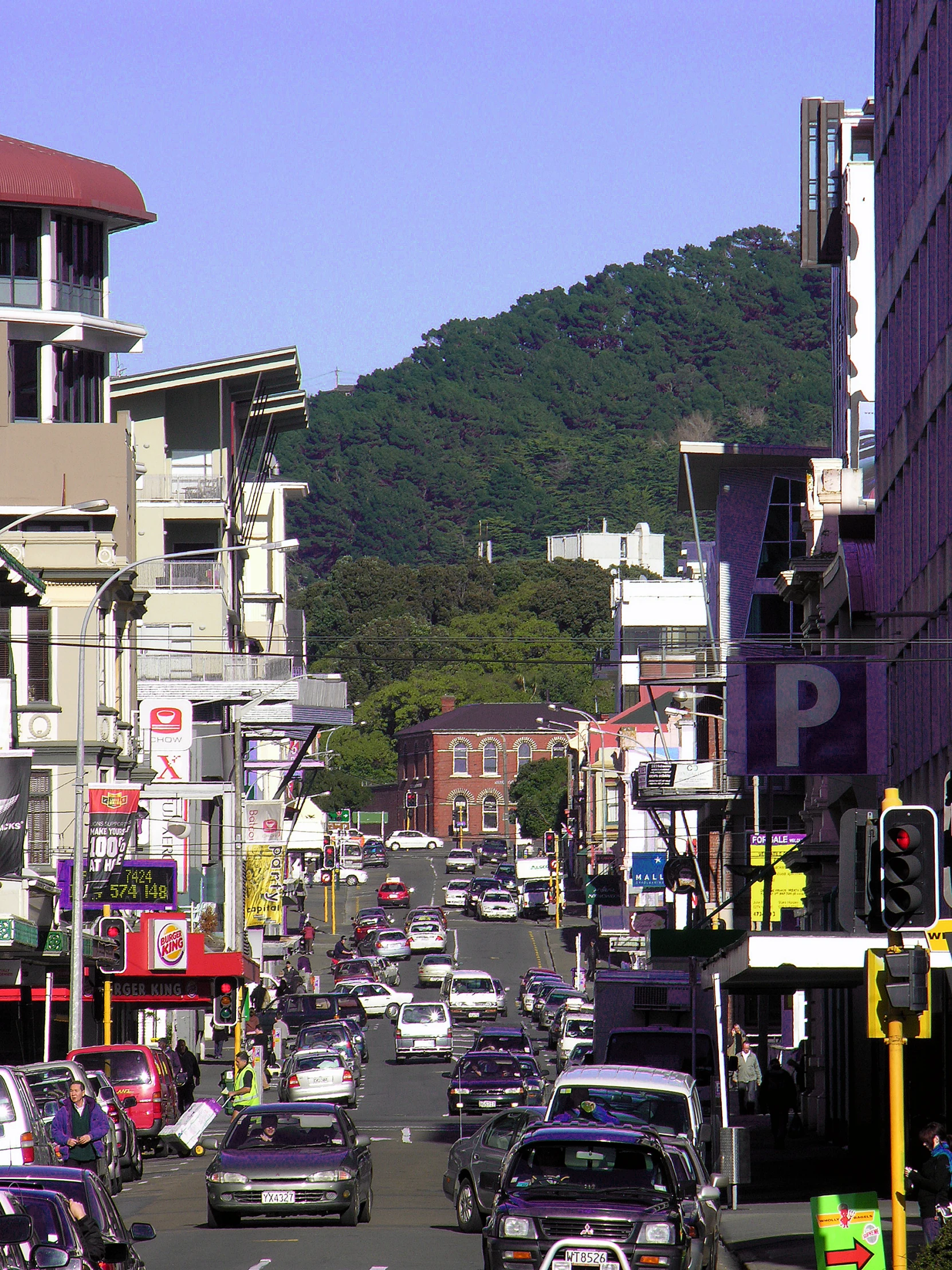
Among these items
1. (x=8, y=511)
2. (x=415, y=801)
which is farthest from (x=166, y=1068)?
(x=415, y=801)

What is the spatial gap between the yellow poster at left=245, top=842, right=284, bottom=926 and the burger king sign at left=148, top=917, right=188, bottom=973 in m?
31.0

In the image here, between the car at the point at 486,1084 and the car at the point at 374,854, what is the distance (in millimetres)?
100128

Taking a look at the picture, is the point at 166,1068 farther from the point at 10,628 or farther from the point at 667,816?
the point at 667,816

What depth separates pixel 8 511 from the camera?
2164 inches

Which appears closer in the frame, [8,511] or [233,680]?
[8,511]

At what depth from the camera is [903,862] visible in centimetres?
1409

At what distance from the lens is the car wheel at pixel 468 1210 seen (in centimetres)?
2178

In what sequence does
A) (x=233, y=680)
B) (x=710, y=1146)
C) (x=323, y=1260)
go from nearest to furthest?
(x=323, y=1260) < (x=710, y=1146) < (x=233, y=680)

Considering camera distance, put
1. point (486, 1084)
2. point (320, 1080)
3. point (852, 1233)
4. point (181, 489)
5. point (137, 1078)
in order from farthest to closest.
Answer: point (181, 489), point (320, 1080), point (486, 1084), point (137, 1078), point (852, 1233)

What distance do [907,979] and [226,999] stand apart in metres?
34.3

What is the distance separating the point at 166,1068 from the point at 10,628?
12.1 meters

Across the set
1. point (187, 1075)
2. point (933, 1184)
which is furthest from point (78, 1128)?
point (187, 1075)

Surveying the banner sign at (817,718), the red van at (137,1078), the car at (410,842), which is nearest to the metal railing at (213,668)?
the red van at (137,1078)

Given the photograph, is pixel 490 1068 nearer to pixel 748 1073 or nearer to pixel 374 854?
pixel 748 1073
